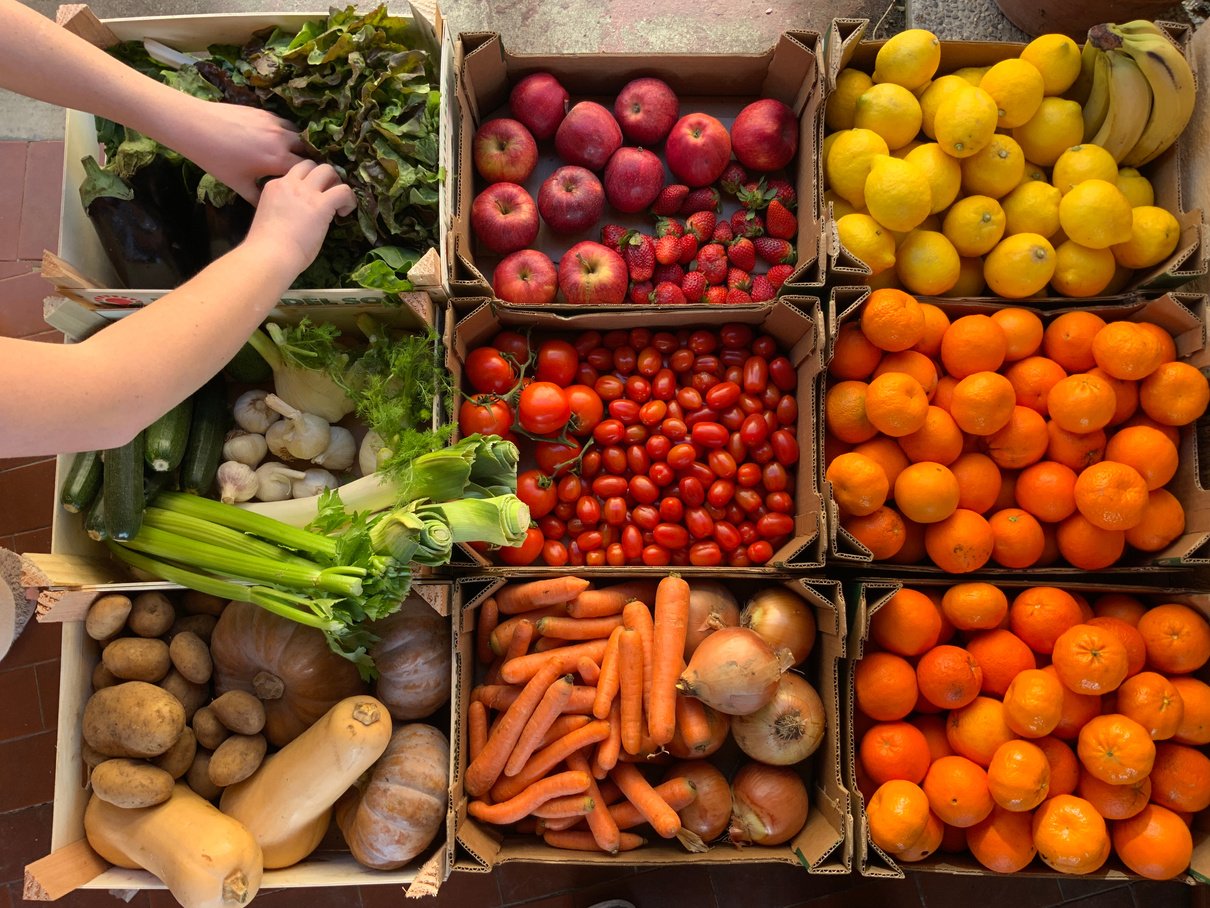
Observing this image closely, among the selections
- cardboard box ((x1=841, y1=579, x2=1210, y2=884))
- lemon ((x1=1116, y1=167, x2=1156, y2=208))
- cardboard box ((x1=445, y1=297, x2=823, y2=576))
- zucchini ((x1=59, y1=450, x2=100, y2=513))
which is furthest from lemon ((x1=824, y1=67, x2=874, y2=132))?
zucchini ((x1=59, y1=450, x2=100, y2=513))

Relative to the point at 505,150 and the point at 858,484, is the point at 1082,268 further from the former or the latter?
the point at 505,150

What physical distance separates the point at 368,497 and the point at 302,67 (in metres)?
0.91

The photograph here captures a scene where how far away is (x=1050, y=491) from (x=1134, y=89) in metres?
0.91

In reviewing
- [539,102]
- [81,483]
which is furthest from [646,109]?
[81,483]

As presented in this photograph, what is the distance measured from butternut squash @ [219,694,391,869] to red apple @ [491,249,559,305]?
94cm

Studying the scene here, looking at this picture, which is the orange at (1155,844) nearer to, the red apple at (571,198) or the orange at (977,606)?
the orange at (977,606)

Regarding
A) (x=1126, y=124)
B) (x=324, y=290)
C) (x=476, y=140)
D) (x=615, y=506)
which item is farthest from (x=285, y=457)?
(x=1126, y=124)

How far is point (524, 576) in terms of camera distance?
1.78 meters

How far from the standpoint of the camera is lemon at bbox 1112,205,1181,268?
1.72 m

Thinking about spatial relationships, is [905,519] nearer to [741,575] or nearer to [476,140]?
[741,575]

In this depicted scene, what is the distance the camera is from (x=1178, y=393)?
65.0 inches

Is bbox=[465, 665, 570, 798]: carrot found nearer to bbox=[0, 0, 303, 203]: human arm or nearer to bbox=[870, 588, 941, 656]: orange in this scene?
bbox=[870, 588, 941, 656]: orange

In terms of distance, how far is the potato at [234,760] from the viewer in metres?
1.54

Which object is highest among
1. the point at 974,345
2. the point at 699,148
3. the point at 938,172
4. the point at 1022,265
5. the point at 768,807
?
the point at 699,148
